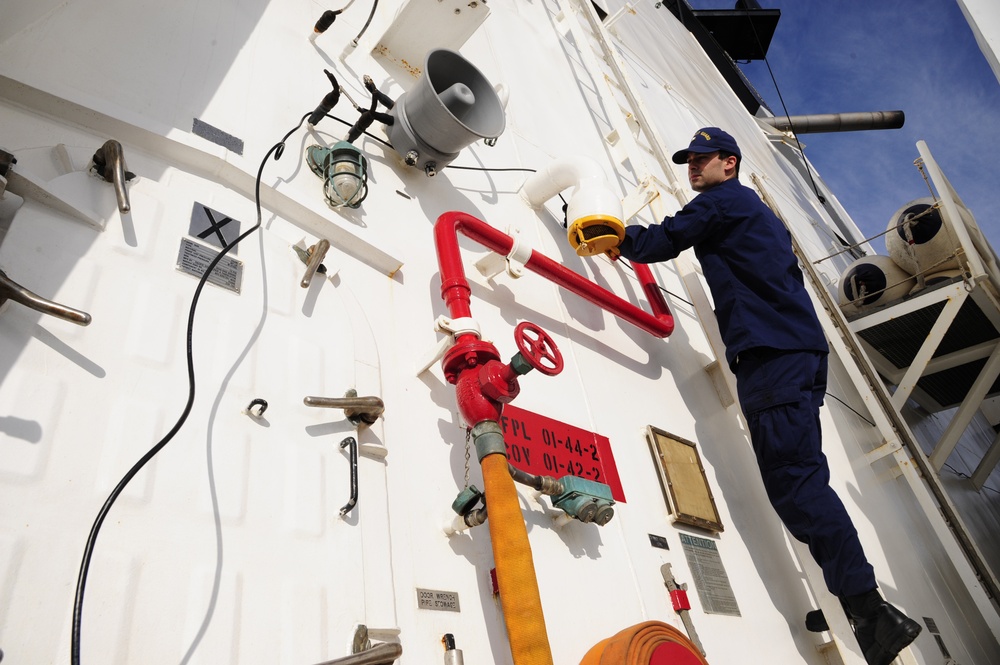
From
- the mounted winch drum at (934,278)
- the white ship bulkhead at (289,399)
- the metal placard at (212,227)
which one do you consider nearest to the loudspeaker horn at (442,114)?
the white ship bulkhead at (289,399)

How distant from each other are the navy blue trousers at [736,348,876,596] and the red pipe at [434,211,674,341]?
1.41 ft

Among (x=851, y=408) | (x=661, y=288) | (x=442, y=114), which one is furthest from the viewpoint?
(x=851, y=408)

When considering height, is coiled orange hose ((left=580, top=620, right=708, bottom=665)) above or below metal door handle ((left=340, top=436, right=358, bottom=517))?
below

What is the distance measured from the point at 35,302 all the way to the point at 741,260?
1905 millimetres

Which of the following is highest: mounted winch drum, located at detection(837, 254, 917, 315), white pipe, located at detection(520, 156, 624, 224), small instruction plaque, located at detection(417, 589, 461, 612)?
mounted winch drum, located at detection(837, 254, 917, 315)

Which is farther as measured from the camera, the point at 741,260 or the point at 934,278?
the point at 934,278

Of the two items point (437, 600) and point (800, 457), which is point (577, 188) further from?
point (437, 600)

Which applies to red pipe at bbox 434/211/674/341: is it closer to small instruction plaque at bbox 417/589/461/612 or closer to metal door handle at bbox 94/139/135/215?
small instruction plaque at bbox 417/589/461/612

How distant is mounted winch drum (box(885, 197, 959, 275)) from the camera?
414cm

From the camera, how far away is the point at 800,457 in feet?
6.40

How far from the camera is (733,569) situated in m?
2.00

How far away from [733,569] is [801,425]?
459 mm

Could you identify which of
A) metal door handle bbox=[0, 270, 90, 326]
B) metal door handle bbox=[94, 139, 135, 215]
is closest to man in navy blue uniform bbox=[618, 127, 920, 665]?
metal door handle bbox=[94, 139, 135, 215]

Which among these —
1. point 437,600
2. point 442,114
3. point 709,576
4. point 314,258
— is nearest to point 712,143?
point 442,114
